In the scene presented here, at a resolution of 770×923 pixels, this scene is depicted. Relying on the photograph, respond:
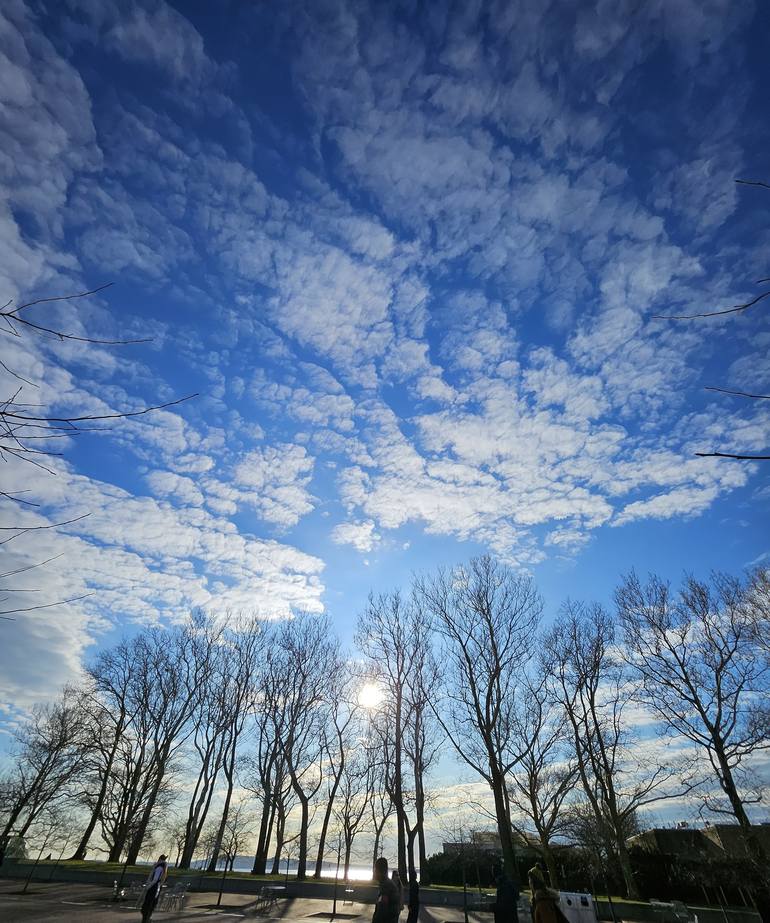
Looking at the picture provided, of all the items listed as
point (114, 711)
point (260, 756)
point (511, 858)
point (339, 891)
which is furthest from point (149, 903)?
point (114, 711)

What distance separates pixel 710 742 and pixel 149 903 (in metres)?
19.5

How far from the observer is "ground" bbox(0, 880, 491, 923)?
41.7ft

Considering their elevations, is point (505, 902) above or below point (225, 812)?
below

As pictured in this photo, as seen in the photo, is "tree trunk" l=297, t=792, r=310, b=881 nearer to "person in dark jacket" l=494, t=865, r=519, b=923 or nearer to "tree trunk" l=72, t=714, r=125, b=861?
"tree trunk" l=72, t=714, r=125, b=861

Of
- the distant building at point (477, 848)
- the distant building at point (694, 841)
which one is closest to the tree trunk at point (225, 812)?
the distant building at point (477, 848)

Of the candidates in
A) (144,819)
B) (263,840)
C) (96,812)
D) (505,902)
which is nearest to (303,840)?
(263,840)

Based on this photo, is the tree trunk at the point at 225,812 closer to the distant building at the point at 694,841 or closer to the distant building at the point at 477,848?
the distant building at the point at 477,848

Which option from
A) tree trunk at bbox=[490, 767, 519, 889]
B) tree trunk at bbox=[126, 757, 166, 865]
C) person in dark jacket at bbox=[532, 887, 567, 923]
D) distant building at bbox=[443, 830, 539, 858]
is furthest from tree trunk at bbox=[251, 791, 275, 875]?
person in dark jacket at bbox=[532, 887, 567, 923]

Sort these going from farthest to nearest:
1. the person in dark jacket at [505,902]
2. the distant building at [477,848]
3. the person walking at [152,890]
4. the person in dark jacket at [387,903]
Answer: the distant building at [477,848] < the person walking at [152,890] < the person in dark jacket at [505,902] < the person in dark jacket at [387,903]

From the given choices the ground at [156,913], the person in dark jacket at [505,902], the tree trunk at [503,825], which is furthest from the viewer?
the tree trunk at [503,825]

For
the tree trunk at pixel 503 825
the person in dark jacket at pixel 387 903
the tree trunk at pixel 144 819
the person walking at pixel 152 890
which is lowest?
the person in dark jacket at pixel 387 903

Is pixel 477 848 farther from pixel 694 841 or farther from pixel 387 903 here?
pixel 387 903

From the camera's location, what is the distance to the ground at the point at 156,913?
1272 centimetres

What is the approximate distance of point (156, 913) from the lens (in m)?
15.2
